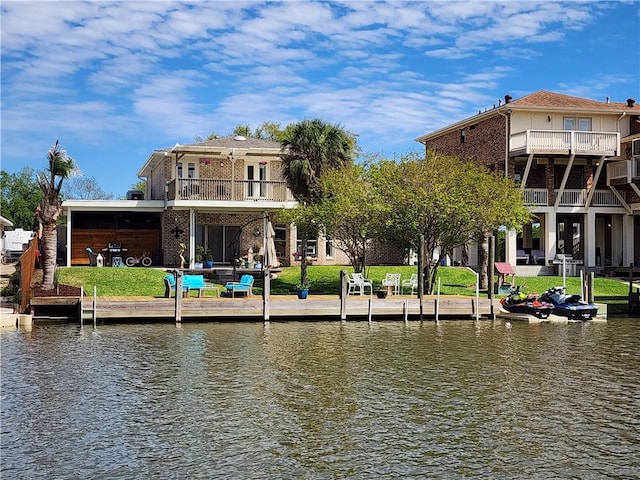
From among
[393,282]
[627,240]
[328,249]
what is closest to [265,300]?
[393,282]

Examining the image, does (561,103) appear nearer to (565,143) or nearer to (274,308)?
(565,143)

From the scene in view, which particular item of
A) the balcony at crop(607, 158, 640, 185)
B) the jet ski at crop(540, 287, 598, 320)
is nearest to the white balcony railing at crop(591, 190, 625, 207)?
the balcony at crop(607, 158, 640, 185)

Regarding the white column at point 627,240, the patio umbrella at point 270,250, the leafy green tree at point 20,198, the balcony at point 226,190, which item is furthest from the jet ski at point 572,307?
the leafy green tree at point 20,198

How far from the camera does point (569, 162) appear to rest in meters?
40.1

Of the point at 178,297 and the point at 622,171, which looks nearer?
the point at 178,297

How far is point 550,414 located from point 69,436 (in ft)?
28.7

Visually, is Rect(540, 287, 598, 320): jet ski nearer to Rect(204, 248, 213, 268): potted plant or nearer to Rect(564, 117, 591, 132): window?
Rect(564, 117, 591, 132): window

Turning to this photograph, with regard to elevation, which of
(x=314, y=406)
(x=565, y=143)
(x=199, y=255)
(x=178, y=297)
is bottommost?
(x=314, y=406)

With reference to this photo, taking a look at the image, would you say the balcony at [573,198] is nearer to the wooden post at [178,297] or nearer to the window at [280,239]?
the window at [280,239]

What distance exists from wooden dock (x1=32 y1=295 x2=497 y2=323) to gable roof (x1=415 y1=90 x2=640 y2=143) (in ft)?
50.1

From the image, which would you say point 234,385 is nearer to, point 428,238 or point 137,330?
point 137,330

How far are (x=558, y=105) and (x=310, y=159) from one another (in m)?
16.1

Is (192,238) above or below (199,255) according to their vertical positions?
above

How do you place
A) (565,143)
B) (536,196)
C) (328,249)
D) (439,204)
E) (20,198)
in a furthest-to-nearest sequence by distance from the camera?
(20,198) < (328,249) < (536,196) < (565,143) < (439,204)
